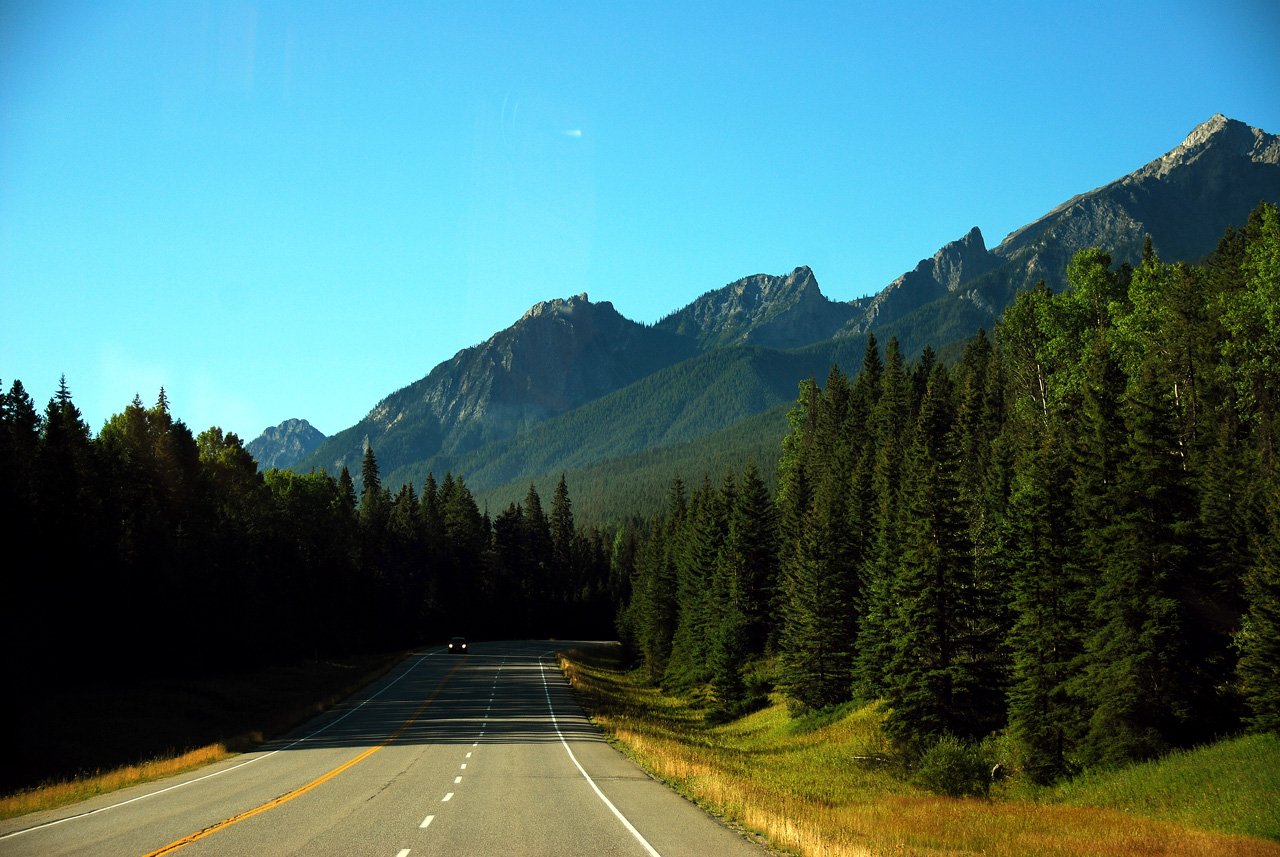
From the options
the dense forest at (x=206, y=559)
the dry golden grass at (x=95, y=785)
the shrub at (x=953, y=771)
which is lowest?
the shrub at (x=953, y=771)

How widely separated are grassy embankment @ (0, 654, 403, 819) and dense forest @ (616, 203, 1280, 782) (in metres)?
27.0

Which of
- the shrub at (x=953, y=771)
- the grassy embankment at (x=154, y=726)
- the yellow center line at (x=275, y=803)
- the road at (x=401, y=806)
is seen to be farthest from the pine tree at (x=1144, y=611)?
the grassy embankment at (x=154, y=726)

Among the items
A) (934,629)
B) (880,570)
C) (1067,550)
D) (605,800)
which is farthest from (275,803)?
(880,570)

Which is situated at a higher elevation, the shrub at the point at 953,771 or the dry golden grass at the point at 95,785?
the dry golden grass at the point at 95,785

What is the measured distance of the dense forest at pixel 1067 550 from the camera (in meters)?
29.9

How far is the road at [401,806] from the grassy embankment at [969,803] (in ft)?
4.66

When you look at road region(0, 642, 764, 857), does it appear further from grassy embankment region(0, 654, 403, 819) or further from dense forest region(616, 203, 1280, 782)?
dense forest region(616, 203, 1280, 782)

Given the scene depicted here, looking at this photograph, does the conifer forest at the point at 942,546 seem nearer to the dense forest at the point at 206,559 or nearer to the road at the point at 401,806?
the dense forest at the point at 206,559

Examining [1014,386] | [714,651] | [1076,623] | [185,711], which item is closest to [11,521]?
[185,711]

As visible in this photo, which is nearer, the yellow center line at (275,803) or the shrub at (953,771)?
the yellow center line at (275,803)

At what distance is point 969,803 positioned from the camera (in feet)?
93.7

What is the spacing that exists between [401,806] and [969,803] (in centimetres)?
1986

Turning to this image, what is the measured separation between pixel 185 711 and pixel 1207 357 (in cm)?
5644

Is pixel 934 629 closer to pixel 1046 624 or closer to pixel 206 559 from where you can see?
pixel 1046 624
